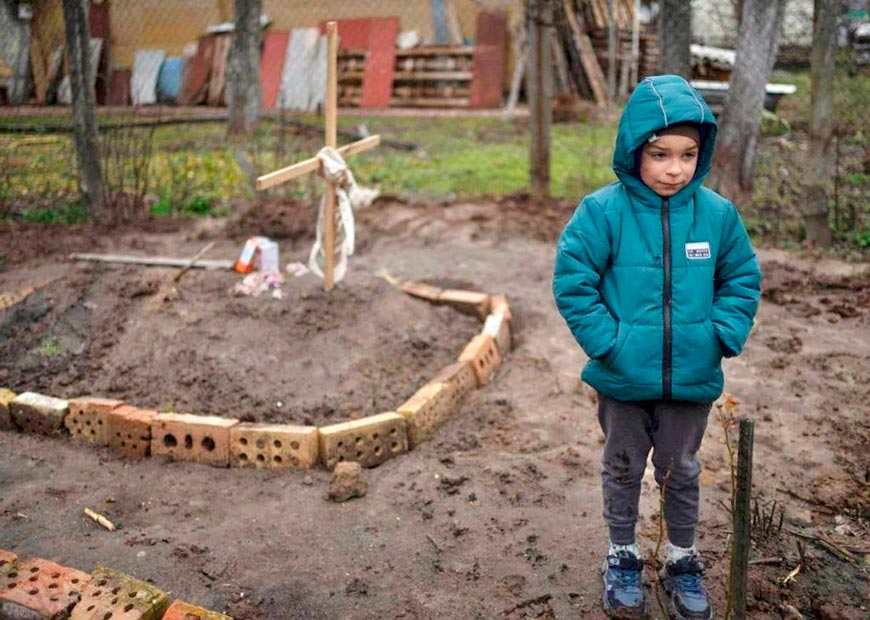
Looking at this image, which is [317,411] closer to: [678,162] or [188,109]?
[678,162]

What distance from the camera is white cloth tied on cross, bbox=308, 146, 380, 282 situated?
4.99 metres

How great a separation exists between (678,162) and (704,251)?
0.93ft

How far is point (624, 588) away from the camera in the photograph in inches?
111

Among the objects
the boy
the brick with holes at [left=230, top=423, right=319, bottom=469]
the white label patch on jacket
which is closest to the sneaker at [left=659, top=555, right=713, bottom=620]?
the boy

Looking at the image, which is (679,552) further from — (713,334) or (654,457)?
(713,334)

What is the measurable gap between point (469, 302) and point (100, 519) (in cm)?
275

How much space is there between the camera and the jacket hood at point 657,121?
2.57m

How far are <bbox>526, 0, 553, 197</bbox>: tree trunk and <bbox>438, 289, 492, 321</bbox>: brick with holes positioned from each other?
2750 mm

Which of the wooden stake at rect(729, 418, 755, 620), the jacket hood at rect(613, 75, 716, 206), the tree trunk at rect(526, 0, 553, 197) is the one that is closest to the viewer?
the wooden stake at rect(729, 418, 755, 620)

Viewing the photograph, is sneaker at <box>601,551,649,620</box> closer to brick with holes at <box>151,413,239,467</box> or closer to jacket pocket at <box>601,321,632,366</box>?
jacket pocket at <box>601,321,632,366</box>

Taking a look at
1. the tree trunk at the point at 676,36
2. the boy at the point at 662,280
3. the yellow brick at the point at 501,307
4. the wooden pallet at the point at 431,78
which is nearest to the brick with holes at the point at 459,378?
the yellow brick at the point at 501,307

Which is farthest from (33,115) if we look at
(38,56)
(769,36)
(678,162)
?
(678,162)

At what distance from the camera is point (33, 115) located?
8102mm

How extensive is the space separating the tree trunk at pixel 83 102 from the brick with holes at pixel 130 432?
3.65 metres
